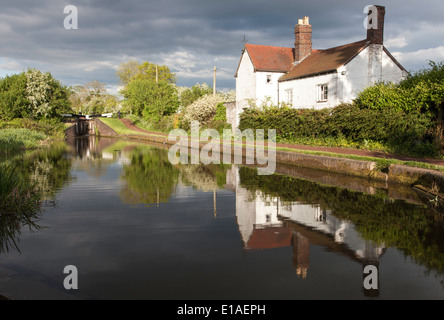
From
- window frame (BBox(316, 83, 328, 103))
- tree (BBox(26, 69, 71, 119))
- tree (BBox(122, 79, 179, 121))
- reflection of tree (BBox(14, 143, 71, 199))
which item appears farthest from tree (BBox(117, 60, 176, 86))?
reflection of tree (BBox(14, 143, 71, 199))

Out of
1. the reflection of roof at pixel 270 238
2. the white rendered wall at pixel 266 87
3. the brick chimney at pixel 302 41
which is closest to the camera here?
the reflection of roof at pixel 270 238

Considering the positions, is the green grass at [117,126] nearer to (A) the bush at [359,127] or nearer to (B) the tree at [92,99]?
(B) the tree at [92,99]

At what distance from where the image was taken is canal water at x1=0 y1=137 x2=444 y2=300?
5.18m

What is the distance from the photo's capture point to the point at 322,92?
98.7 feet

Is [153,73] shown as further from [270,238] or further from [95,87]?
[270,238]

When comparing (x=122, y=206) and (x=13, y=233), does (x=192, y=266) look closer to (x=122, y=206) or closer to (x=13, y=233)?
(x=13, y=233)

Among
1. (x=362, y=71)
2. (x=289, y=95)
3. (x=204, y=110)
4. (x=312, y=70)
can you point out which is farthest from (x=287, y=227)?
(x=204, y=110)

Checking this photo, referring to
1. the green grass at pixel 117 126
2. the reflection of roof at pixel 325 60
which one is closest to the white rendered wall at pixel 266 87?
the reflection of roof at pixel 325 60

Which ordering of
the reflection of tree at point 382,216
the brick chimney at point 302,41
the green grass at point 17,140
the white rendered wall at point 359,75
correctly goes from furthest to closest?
the brick chimney at point 302,41 → the white rendered wall at point 359,75 → the green grass at point 17,140 → the reflection of tree at point 382,216

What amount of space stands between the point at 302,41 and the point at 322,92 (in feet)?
24.3

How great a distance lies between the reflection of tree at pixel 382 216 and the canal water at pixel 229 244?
0.03 m

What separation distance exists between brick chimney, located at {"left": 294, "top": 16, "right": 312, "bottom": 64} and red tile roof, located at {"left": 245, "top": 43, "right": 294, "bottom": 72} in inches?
44.7

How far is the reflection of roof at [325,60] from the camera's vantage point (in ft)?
94.0

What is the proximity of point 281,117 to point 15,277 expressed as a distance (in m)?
23.1
